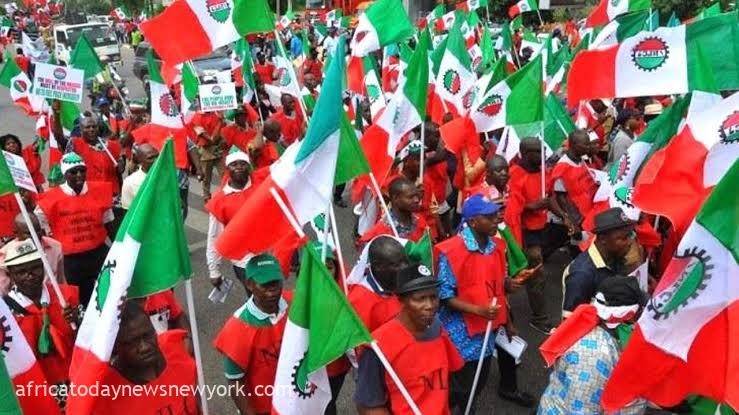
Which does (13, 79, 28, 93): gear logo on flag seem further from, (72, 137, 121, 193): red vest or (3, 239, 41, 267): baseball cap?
(3, 239, 41, 267): baseball cap

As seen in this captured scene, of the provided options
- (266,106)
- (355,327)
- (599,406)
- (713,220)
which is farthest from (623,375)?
→ (266,106)

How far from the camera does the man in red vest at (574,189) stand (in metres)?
5.88

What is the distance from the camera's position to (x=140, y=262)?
9.57ft

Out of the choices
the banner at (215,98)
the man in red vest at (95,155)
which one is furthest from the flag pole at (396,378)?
the banner at (215,98)

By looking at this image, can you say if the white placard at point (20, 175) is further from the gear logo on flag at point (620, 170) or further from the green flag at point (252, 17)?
the gear logo on flag at point (620, 170)

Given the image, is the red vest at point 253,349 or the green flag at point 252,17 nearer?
the red vest at point 253,349

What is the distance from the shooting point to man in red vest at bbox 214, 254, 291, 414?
3.32m

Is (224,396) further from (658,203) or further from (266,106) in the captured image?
(266,106)

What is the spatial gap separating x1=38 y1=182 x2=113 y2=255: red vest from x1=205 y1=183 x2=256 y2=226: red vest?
980mm

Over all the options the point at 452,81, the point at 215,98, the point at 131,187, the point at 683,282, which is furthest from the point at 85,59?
the point at 683,282

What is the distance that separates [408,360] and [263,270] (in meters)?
0.91

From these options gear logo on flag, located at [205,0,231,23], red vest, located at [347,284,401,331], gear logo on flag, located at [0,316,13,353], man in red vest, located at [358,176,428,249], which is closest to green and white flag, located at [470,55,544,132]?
A: man in red vest, located at [358,176,428,249]

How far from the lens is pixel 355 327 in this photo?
277 cm

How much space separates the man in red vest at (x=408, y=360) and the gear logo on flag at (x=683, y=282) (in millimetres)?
956
